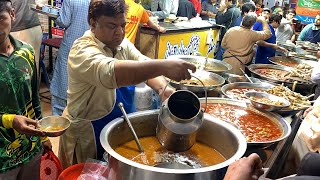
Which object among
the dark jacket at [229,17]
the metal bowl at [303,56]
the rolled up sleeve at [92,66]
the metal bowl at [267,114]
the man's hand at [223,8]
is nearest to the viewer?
the rolled up sleeve at [92,66]

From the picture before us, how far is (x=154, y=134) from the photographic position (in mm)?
2037

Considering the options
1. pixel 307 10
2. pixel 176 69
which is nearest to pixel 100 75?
pixel 176 69

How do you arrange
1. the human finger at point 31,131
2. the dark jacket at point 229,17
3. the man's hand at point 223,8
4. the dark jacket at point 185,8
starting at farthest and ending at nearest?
1. the man's hand at point 223,8
2. the dark jacket at point 185,8
3. the dark jacket at point 229,17
4. the human finger at point 31,131

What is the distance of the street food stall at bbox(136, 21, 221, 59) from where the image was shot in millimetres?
5125

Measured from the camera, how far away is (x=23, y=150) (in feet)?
6.15

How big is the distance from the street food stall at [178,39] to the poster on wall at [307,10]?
4098 millimetres

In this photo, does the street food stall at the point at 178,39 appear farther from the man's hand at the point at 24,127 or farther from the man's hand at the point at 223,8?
the man's hand at the point at 24,127

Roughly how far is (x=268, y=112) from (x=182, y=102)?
1.29 metres

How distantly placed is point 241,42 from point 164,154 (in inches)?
170

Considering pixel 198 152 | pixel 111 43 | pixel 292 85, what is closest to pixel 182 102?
pixel 198 152

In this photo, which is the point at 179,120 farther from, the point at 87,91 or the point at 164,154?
the point at 87,91

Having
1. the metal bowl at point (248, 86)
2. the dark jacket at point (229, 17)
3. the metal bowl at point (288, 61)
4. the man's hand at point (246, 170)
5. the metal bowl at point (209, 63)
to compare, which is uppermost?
the dark jacket at point (229, 17)

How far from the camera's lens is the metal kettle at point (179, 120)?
1648 mm

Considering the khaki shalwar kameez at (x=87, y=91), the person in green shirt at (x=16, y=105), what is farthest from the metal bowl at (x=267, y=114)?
the person in green shirt at (x=16, y=105)
